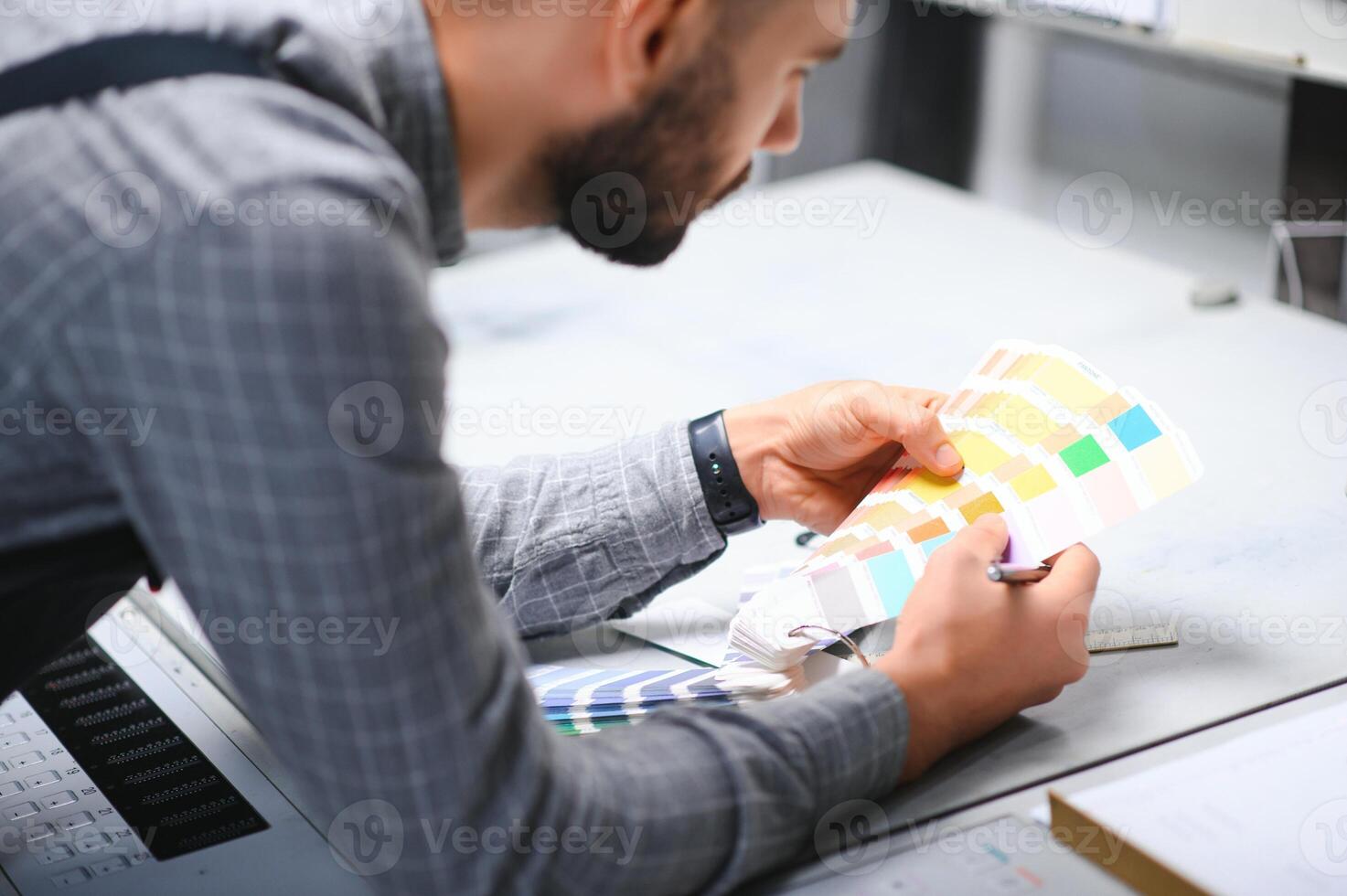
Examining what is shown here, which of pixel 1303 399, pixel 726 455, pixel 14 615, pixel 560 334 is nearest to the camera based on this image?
pixel 14 615

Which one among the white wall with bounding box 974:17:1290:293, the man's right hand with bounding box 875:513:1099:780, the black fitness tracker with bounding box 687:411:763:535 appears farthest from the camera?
the white wall with bounding box 974:17:1290:293

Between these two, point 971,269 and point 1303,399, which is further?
point 971,269

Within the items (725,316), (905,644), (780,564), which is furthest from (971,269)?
(905,644)

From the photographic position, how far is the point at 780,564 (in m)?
1.08

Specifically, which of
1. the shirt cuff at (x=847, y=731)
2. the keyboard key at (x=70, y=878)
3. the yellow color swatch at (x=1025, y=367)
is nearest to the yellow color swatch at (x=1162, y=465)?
the yellow color swatch at (x=1025, y=367)

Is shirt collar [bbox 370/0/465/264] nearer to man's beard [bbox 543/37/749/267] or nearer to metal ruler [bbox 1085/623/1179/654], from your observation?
man's beard [bbox 543/37/749/267]

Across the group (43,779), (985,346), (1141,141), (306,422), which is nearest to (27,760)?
(43,779)

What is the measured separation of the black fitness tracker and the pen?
0.76ft

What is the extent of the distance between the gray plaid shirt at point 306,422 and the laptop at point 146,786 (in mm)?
140

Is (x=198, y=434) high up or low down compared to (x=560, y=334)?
up

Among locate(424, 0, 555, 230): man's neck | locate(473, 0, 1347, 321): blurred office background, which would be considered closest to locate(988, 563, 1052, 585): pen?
locate(424, 0, 555, 230): man's neck

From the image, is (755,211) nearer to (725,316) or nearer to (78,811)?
(725,316)

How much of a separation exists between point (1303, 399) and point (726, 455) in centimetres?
60

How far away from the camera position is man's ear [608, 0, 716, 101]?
72 centimetres
